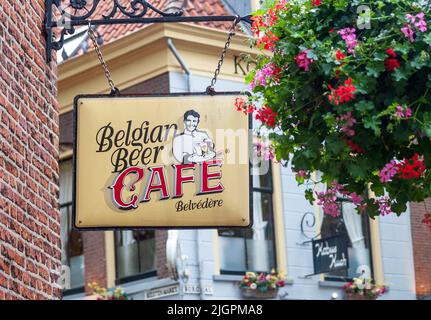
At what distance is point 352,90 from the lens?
526 cm

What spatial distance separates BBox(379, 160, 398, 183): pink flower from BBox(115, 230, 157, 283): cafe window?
10.5 metres

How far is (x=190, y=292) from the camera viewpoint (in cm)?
1514

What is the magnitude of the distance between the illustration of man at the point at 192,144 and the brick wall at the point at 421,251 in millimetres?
12439

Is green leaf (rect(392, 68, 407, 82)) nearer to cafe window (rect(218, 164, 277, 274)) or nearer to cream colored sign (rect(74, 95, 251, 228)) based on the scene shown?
cream colored sign (rect(74, 95, 251, 228))

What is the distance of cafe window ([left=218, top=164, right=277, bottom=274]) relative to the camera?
15922mm

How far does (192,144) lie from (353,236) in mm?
11730

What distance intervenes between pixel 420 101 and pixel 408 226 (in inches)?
518

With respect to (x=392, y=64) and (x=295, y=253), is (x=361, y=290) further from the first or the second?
(x=392, y=64)

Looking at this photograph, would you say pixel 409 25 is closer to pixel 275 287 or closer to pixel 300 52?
pixel 300 52

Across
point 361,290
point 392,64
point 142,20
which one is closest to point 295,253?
point 361,290

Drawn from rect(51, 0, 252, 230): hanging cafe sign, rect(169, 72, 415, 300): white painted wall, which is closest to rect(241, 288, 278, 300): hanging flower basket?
rect(169, 72, 415, 300): white painted wall

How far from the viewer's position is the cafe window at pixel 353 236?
17375 mm
